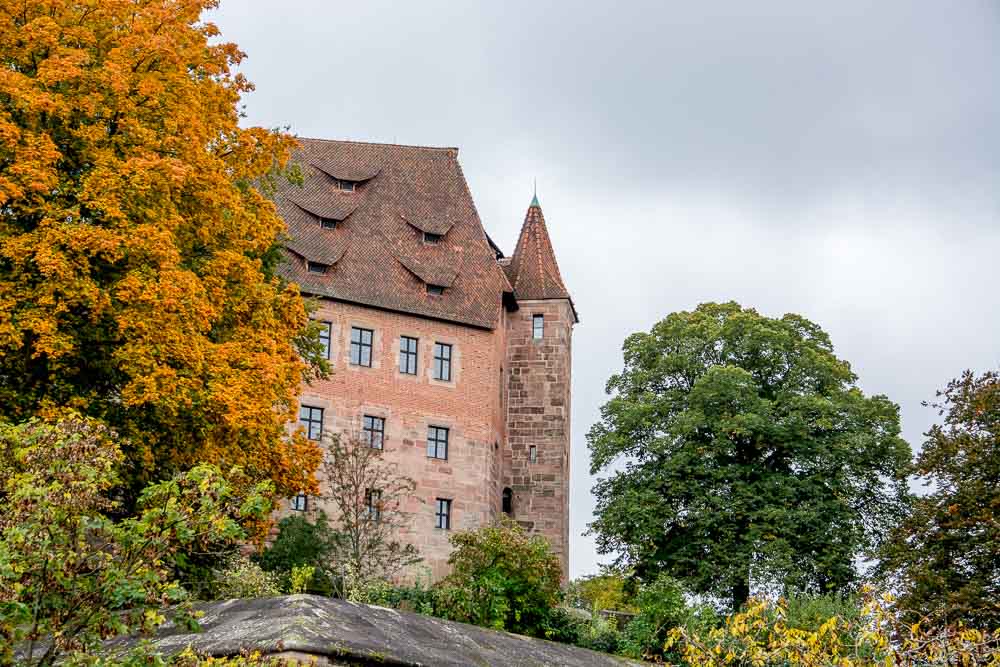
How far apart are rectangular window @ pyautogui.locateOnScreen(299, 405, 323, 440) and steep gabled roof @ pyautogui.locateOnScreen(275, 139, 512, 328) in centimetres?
323

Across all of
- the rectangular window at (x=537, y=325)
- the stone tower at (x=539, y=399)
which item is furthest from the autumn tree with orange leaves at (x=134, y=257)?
the rectangular window at (x=537, y=325)

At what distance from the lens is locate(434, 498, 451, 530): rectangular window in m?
38.9

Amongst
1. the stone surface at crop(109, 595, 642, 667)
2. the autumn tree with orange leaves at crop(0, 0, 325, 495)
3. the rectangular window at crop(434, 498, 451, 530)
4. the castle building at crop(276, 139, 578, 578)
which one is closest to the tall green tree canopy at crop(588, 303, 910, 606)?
the castle building at crop(276, 139, 578, 578)

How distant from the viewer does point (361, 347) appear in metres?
38.9

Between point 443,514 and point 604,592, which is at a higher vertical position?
point 443,514

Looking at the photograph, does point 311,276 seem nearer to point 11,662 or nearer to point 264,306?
point 264,306

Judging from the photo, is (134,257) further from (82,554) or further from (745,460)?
(745,460)

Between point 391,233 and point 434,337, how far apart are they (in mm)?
3814

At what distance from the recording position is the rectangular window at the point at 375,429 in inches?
1506

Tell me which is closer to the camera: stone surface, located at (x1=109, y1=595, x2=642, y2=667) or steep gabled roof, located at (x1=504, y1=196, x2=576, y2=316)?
stone surface, located at (x1=109, y1=595, x2=642, y2=667)

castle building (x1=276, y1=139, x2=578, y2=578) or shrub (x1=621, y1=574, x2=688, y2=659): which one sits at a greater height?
castle building (x1=276, y1=139, x2=578, y2=578)

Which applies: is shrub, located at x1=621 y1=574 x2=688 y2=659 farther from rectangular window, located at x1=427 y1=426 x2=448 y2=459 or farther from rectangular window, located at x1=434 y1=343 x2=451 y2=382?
rectangular window, located at x1=434 y1=343 x2=451 y2=382

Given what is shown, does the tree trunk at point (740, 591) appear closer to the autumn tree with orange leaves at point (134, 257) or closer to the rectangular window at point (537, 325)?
the rectangular window at point (537, 325)

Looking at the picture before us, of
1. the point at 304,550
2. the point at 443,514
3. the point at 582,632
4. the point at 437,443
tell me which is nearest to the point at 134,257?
the point at 582,632
